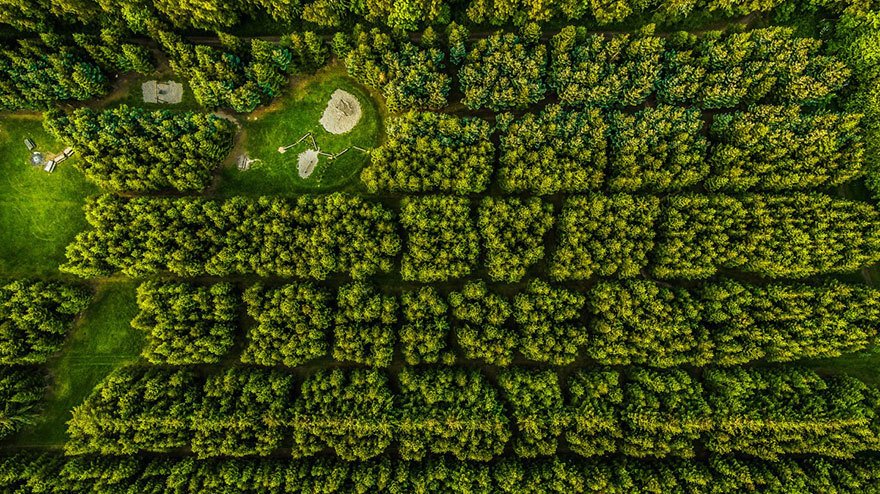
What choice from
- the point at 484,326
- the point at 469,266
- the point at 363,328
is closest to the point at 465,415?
the point at 484,326

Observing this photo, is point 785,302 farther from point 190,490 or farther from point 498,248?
point 190,490

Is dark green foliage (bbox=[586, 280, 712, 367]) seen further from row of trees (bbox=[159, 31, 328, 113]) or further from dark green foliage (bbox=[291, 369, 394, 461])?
row of trees (bbox=[159, 31, 328, 113])

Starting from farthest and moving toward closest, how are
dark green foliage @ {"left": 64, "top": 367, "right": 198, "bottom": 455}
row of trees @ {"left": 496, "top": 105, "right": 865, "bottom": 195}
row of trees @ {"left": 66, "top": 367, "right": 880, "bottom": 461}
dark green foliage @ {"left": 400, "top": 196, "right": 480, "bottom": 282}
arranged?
row of trees @ {"left": 496, "top": 105, "right": 865, "bottom": 195}
dark green foliage @ {"left": 400, "top": 196, "right": 480, "bottom": 282}
row of trees @ {"left": 66, "top": 367, "right": 880, "bottom": 461}
dark green foliage @ {"left": 64, "top": 367, "right": 198, "bottom": 455}

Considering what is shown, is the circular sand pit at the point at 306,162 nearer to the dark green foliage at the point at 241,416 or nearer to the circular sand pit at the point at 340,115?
the circular sand pit at the point at 340,115

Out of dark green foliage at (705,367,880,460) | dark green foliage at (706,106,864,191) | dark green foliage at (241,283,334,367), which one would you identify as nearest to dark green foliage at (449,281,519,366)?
dark green foliage at (241,283,334,367)

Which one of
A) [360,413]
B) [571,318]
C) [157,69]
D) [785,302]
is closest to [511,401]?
[571,318]

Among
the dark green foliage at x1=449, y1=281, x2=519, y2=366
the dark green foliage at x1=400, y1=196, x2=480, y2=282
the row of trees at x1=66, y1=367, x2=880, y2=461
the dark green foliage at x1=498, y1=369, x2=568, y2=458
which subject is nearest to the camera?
the row of trees at x1=66, y1=367, x2=880, y2=461

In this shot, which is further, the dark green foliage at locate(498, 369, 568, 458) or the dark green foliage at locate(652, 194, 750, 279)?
the dark green foliage at locate(652, 194, 750, 279)
